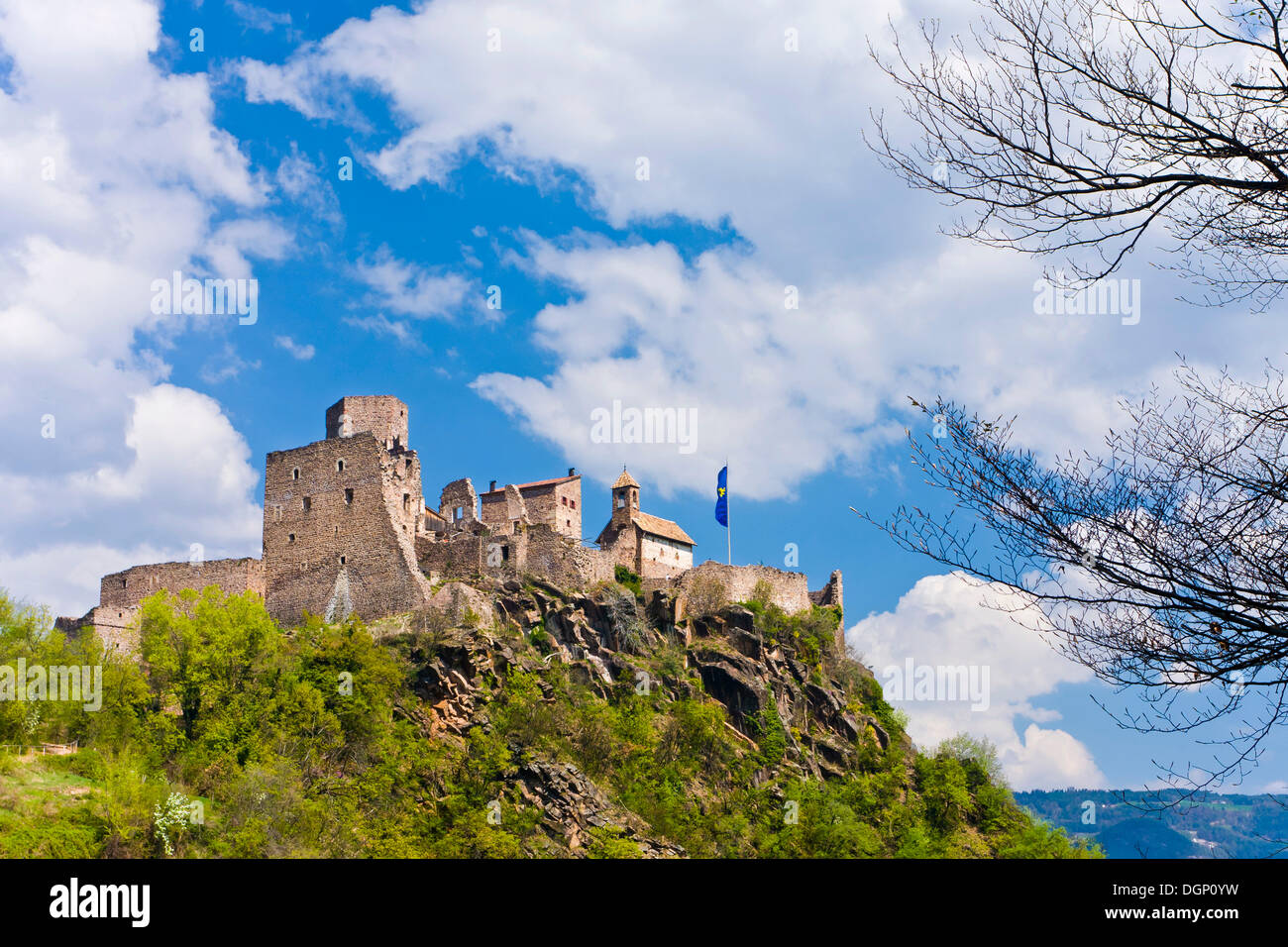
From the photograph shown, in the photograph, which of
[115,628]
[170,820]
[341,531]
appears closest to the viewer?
[170,820]

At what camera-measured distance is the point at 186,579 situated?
2208 inches

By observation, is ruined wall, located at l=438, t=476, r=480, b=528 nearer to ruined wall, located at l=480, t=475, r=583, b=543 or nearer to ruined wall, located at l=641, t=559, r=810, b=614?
ruined wall, located at l=480, t=475, r=583, b=543

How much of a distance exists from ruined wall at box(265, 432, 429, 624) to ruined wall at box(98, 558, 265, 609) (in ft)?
2.94

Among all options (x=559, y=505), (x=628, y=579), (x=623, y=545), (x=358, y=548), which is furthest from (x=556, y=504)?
(x=358, y=548)

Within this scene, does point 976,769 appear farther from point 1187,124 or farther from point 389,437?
point 1187,124

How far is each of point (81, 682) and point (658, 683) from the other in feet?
84.2

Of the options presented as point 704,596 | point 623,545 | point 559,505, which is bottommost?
point 704,596

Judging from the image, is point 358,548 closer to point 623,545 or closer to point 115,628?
point 115,628

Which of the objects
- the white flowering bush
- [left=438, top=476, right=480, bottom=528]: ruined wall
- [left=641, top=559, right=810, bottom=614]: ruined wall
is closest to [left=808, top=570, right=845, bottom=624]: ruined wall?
[left=641, top=559, right=810, bottom=614]: ruined wall

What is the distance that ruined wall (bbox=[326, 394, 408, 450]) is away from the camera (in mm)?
59250

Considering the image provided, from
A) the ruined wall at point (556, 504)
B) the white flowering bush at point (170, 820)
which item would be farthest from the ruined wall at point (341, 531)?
the white flowering bush at point (170, 820)

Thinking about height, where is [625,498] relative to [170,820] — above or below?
above

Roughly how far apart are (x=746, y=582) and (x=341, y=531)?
23.1 metres
